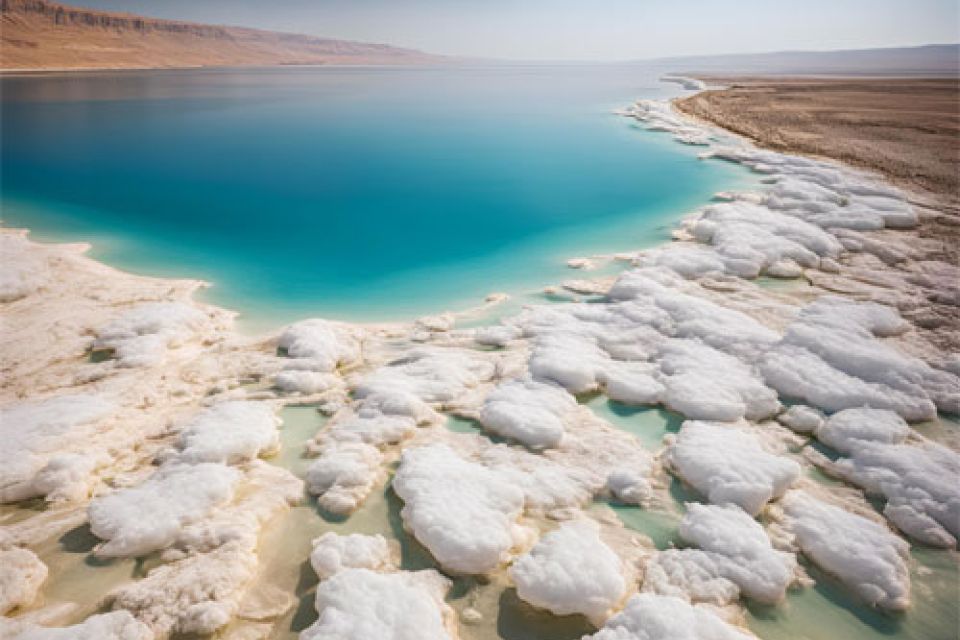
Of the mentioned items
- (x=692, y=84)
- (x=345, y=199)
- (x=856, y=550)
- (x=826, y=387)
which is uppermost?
(x=692, y=84)

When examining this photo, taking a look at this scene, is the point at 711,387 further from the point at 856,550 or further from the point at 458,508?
the point at 458,508

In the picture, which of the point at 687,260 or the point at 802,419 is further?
the point at 687,260

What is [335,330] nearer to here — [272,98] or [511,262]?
[511,262]

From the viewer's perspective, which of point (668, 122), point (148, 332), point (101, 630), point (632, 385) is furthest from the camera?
point (668, 122)

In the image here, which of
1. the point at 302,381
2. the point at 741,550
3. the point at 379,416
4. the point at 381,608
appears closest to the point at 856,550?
the point at 741,550

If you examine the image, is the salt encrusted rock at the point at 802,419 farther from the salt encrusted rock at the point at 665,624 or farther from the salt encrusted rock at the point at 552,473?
the salt encrusted rock at the point at 665,624

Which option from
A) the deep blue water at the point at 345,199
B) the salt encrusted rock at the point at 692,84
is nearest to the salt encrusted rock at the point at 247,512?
the deep blue water at the point at 345,199

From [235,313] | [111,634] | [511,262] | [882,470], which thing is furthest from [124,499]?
[511,262]

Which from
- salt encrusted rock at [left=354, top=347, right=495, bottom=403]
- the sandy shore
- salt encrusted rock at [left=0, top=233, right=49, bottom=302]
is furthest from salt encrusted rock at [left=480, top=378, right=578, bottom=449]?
salt encrusted rock at [left=0, top=233, right=49, bottom=302]
